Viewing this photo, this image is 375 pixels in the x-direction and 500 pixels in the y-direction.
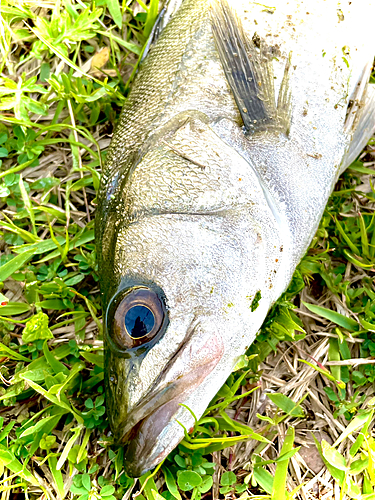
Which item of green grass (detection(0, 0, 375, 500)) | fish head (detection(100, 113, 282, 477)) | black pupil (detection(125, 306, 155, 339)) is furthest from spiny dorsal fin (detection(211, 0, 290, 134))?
black pupil (detection(125, 306, 155, 339))

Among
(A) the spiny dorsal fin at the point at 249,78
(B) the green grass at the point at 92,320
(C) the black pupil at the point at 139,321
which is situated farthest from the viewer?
(B) the green grass at the point at 92,320

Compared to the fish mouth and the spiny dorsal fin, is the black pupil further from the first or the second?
the spiny dorsal fin

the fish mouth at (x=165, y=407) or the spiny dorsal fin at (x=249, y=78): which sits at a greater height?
the spiny dorsal fin at (x=249, y=78)

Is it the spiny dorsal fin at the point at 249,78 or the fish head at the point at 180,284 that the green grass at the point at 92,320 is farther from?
the spiny dorsal fin at the point at 249,78

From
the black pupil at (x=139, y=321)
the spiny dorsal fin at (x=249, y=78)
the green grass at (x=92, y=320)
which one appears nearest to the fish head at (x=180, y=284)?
the black pupil at (x=139, y=321)

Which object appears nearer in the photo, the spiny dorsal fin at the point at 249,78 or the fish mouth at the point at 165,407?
the fish mouth at the point at 165,407

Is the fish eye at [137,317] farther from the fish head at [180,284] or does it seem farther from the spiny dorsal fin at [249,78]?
the spiny dorsal fin at [249,78]

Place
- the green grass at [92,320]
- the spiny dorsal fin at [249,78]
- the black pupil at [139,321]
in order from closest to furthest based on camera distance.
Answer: the black pupil at [139,321]
the spiny dorsal fin at [249,78]
the green grass at [92,320]
